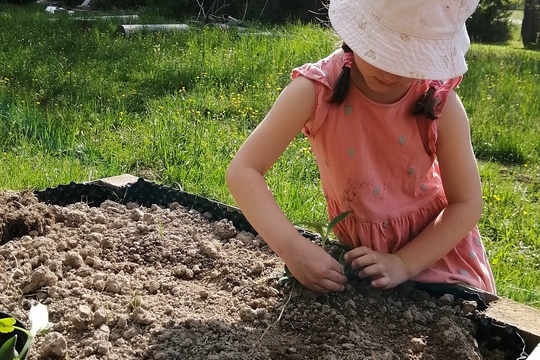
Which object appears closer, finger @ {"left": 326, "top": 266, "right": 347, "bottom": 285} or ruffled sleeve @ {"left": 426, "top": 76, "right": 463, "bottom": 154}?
finger @ {"left": 326, "top": 266, "right": 347, "bottom": 285}

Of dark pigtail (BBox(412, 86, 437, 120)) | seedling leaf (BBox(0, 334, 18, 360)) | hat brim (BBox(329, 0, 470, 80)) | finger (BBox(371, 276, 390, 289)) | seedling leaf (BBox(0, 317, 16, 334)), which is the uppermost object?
hat brim (BBox(329, 0, 470, 80))

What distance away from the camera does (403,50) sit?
1.43 meters

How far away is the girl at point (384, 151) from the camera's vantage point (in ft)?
4.77

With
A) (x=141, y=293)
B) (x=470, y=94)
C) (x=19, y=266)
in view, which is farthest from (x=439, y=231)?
(x=470, y=94)

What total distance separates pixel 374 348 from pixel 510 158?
137 inches

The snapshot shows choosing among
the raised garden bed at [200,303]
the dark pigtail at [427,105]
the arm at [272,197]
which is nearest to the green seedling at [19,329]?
the raised garden bed at [200,303]

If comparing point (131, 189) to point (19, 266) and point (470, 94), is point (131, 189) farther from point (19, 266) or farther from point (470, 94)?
point (470, 94)

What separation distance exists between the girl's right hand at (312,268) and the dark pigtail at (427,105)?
47 cm

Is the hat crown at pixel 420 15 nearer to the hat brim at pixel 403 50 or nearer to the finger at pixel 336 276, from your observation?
the hat brim at pixel 403 50

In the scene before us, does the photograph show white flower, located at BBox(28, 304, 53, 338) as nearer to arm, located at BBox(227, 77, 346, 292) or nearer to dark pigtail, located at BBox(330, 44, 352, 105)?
arm, located at BBox(227, 77, 346, 292)

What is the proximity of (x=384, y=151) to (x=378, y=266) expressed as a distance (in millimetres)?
345

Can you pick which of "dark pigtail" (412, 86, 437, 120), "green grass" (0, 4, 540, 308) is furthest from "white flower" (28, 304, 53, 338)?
"green grass" (0, 4, 540, 308)

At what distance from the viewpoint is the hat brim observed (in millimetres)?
1427

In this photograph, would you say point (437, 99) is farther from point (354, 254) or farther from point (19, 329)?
point (19, 329)
